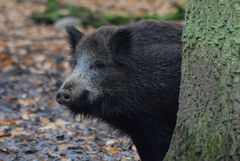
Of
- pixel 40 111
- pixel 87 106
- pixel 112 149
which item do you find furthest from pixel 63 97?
pixel 40 111

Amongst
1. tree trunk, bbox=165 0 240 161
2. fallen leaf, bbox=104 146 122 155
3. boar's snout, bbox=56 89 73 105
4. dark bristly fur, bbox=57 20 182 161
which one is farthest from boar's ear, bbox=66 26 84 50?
tree trunk, bbox=165 0 240 161

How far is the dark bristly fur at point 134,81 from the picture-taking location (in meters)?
5.90

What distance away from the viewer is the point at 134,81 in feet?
19.7

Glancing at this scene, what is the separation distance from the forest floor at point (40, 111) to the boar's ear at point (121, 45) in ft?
3.15

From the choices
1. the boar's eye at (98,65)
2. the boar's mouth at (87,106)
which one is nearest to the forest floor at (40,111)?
the boar's mouth at (87,106)

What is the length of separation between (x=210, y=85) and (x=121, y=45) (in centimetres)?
191

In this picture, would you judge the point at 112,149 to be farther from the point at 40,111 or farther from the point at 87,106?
the point at 40,111

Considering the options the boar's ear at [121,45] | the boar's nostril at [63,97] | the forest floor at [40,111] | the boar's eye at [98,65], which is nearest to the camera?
the boar's nostril at [63,97]

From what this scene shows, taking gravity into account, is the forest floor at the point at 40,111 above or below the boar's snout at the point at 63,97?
below

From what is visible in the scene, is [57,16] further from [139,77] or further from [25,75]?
[139,77]

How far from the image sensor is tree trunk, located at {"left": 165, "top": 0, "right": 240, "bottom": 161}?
424 cm

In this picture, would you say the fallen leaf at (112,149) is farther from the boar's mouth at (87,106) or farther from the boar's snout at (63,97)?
the boar's snout at (63,97)

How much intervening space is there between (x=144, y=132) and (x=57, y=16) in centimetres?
960

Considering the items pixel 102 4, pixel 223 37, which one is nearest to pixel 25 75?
pixel 223 37
